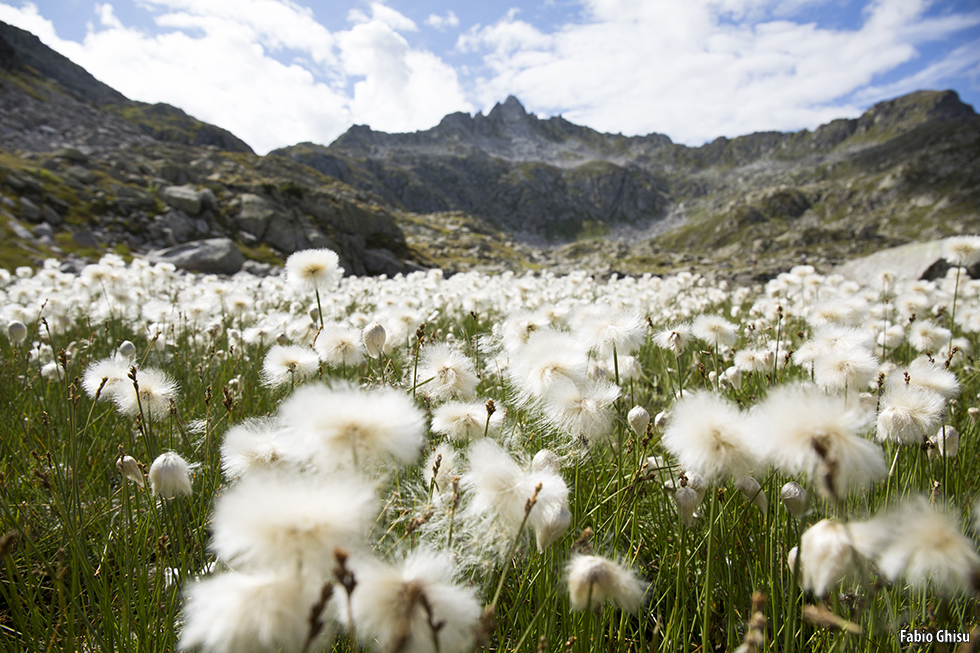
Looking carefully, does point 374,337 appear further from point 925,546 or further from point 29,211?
point 29,211

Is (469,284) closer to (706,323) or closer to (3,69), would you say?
(706,323)

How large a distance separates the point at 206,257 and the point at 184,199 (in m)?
20.2

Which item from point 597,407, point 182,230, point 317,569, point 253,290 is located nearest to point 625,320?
point 597,407

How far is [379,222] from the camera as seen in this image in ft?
173

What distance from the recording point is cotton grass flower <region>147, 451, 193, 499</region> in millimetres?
1806

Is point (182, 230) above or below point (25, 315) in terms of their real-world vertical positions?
above

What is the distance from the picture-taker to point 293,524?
91 centimetres

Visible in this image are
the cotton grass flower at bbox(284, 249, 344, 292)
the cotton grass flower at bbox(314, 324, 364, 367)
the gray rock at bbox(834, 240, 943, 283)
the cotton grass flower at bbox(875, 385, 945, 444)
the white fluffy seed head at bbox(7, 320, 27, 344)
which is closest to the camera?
the cotton grass flower at bbox(875, 385, 945, 444)

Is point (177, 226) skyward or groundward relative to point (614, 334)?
skyward

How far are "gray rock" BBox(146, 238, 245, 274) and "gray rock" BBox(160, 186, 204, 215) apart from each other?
52.8ft

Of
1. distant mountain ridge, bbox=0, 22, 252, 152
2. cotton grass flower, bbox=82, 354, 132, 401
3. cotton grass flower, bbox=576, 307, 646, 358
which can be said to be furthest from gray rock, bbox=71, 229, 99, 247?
distant mountain ridge, bbox=0, 22, 252, 152

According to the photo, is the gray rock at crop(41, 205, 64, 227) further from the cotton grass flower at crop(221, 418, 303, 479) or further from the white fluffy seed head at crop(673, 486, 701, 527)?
the white fluffy seed head at crop(673, 486, 701, 527)

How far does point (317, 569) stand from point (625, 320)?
7.19 ft

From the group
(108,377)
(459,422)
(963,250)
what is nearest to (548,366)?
(459,422)
